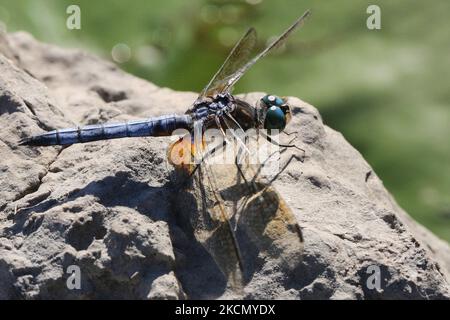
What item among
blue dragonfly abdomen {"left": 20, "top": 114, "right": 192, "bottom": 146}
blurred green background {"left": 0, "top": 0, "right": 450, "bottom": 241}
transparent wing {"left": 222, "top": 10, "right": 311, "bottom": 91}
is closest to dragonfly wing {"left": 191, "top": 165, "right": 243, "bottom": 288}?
blue dragonfly abdomen {"left": 20, "top": 114, "right": 192, "bottom": 146}

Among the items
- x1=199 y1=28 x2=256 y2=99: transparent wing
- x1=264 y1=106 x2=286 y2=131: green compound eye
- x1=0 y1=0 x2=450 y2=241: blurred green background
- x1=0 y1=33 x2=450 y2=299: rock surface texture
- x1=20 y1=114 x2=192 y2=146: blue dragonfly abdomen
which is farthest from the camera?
x1=0 y1=0 x2=450 y2=241: blurred green background

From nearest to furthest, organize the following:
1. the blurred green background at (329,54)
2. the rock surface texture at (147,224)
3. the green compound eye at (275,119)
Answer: the rock surface texture at (147,224) < the green compound eye at (275,119) < the blurred green background at (329,54)

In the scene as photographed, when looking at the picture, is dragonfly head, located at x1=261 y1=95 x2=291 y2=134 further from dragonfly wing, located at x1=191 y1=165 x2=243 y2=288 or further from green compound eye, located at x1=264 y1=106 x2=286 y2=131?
dragonfly wing, located at x1=191 y1=165 x2=243 y2=288

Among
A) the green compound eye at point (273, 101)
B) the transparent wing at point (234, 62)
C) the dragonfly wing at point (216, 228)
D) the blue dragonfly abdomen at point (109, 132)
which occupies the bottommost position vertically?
the dragonfly wing at point (216, 228)

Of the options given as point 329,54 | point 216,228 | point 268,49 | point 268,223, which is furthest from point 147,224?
point 329,54

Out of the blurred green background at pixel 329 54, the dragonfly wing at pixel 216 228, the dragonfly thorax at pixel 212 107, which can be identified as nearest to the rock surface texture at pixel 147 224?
the dragonfly wing at pixel 216 228

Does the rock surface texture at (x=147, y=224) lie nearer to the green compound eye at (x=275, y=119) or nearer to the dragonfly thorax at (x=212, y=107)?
the green compound eye at (x=275, y=119)

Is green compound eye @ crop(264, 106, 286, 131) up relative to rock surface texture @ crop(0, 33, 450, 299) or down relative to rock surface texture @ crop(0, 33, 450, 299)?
up
